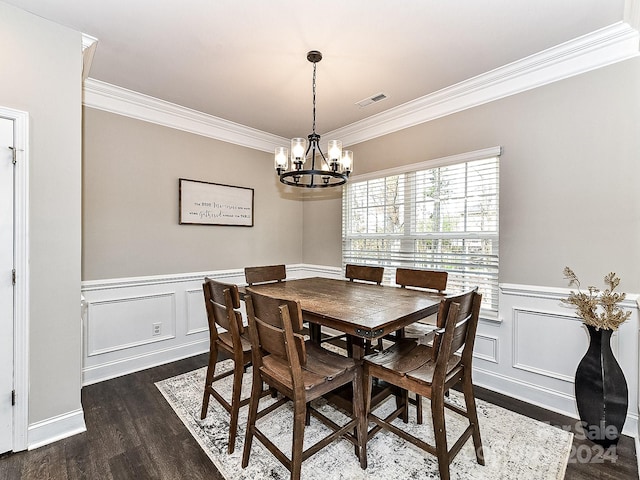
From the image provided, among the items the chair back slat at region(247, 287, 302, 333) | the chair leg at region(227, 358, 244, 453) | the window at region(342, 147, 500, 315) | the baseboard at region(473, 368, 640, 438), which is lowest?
the baseboard at region(473, 368, 640, 438)

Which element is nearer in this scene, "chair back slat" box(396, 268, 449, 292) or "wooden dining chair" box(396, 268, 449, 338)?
"wooden dining chair" box(396, 268, 449, 338)

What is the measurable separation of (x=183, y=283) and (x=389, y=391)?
240cm

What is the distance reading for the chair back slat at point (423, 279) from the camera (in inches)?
102

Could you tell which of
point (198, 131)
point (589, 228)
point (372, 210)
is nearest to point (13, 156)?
point (198, 131)

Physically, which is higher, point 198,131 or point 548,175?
point 198,131

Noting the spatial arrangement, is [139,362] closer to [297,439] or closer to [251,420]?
[251,420]

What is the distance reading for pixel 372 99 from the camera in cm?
308

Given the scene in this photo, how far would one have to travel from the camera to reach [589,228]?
224 cm

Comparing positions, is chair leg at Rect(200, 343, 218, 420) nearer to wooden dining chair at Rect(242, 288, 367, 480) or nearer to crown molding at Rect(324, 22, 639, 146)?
wooden dining chair at Rect(242, 288, 367, 480)

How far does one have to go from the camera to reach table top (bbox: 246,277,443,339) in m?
1.66

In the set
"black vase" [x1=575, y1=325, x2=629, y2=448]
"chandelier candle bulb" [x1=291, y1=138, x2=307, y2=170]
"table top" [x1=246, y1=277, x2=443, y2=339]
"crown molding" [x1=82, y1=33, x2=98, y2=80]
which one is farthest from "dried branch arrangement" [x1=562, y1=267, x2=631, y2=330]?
"crown molding" [x1=82, y1=33, x2=98, y2=80]

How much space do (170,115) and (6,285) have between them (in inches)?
84.1

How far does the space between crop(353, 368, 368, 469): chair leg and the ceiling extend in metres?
2.18

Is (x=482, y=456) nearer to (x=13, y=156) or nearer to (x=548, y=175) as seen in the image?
(x=548, y=175)
